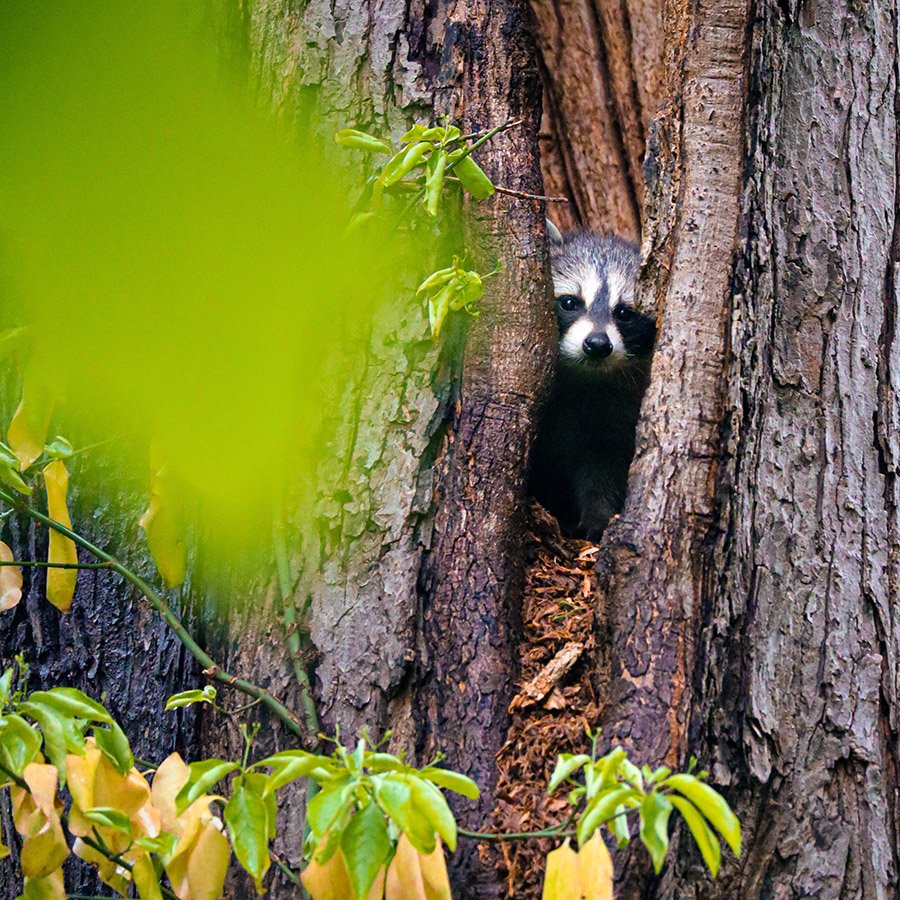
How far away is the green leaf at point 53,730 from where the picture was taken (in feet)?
5.00

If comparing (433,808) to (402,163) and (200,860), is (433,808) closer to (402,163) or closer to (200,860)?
(200,860)

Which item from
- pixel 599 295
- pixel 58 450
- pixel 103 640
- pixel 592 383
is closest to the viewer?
pixel 58 450

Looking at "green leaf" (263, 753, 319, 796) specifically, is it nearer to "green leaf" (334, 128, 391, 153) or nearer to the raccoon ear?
"green leaf" (334, 128, 391, 153)

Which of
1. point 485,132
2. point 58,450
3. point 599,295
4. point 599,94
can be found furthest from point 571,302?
point 58,450

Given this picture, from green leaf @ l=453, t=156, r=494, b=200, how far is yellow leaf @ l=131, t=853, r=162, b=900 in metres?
1.36

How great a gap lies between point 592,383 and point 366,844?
2679 millimetres

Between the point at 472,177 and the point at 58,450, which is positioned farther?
the point at 472,177

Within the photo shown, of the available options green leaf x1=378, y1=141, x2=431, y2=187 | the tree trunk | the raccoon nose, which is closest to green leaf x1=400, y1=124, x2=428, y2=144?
green leaf x1=378, y1=141, x2=431, y2=187

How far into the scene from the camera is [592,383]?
385 centimetres

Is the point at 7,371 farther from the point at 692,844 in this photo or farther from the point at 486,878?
the point at 692,844

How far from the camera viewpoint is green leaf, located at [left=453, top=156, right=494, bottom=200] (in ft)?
6.60

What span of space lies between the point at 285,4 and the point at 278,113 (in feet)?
0.92

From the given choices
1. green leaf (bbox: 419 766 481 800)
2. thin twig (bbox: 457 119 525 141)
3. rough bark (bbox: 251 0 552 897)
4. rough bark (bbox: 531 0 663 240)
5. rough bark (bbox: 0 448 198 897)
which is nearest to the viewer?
green leaf (bbox: 419 766 481 800)

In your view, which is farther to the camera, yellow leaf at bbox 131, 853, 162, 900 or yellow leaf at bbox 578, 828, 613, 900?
yellow leaf at bbox 131, 853, 162, 900
